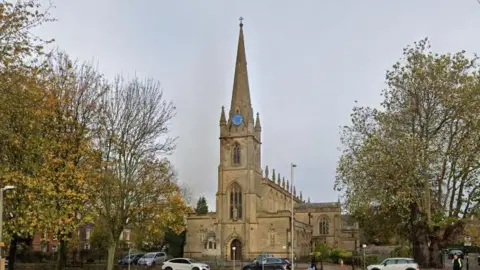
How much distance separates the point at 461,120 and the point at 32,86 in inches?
1030

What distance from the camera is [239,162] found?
241 ft

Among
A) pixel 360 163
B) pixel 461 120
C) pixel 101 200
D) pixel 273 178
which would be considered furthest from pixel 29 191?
pixel 273 178

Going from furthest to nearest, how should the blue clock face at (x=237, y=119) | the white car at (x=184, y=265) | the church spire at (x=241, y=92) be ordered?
the church spire at (x=241, y=92)
the blue clock face at (x=237, y=119)
the white car at (x=184, y=265)

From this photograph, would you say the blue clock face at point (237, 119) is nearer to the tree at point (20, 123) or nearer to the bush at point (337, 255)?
the bush at point (337, 255)

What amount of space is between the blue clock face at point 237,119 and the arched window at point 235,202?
8378 mm

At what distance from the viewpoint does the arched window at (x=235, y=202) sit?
71688 millimetres

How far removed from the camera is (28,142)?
25.6 m

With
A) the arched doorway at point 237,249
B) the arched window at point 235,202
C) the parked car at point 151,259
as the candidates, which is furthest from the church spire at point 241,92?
the parked car at point 151,259

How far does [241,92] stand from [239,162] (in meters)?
9.95

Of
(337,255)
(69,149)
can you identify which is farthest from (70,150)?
(337,255)

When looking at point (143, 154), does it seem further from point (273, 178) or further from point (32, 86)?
point (273, 178)

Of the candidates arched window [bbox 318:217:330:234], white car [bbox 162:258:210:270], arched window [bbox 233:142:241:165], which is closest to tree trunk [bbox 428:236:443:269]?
white car [bbox 162:258:210:270]

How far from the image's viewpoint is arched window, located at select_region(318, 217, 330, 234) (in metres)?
91.6

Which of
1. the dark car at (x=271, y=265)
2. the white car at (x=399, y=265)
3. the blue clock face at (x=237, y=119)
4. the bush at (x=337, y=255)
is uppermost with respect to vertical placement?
the blue clock face at (x=237, y=119)
